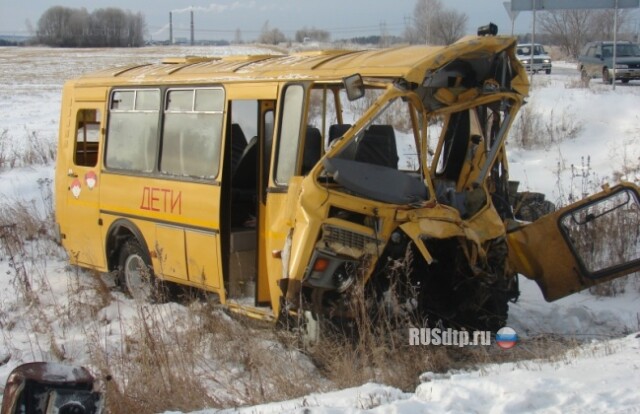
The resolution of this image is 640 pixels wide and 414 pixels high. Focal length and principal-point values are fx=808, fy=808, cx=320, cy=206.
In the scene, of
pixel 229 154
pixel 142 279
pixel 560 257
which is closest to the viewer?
pixel 560 257

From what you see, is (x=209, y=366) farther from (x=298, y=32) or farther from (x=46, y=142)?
(x=298, y=32)

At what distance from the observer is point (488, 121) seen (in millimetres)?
7305

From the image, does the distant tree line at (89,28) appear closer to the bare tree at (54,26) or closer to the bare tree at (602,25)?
the bare tree at (54,26)

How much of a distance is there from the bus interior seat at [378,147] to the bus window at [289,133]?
64 centimetres

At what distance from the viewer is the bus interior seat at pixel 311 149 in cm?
692

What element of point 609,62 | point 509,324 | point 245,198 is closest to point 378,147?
point 245,198

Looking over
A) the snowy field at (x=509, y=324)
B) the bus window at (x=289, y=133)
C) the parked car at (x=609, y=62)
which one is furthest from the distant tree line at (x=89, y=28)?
the bus window at (x=289, y=133)

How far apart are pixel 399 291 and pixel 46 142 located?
13.8 metres

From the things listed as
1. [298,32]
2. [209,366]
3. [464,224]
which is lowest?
[209,366]

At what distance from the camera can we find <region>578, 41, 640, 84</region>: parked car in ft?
103

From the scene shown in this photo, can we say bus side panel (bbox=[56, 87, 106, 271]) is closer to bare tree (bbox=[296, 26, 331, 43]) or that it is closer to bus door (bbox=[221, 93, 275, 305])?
bus door (bbox=[221, 93, 275, 305])

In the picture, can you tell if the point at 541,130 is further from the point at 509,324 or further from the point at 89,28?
the point at 89,28

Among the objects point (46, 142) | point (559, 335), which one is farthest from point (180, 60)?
point (46, 142)

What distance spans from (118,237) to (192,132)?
6.17 feet
